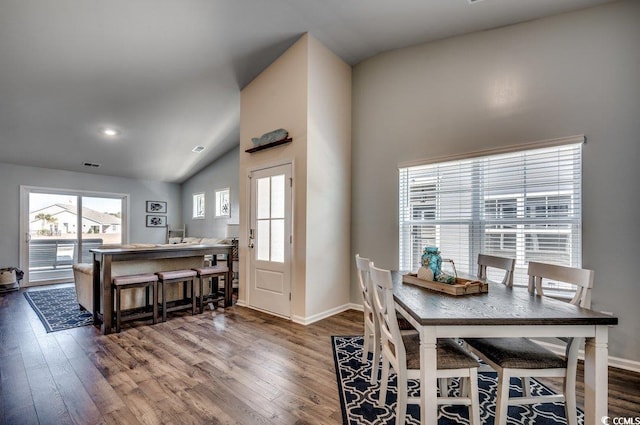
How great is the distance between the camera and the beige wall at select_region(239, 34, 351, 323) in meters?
3.63

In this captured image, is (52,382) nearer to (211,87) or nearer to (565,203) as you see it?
(211,87)

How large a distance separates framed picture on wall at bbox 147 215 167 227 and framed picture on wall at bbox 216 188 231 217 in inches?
74.0

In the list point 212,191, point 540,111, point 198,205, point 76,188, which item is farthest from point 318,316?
point 76,188

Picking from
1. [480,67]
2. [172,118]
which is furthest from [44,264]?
[480,67]

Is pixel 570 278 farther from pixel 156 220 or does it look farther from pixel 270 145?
pixel 156 220

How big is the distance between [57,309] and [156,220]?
161 inches

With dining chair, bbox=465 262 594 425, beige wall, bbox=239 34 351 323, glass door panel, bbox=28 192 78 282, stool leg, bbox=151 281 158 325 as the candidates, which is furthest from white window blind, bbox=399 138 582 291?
glass door panel, bbox=28 192 78 282

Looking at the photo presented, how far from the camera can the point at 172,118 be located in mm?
5168

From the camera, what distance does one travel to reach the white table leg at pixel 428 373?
4.74 ft

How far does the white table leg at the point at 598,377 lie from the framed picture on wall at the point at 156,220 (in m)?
8.72

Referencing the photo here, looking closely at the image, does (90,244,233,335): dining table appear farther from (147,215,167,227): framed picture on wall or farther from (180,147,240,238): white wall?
(147,215,167,227): framed picture on wall

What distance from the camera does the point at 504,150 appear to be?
3.03 meters

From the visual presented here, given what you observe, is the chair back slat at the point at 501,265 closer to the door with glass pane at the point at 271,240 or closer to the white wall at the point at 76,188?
the door with glass pane at the point at 271,240

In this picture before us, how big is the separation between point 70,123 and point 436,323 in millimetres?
6059
